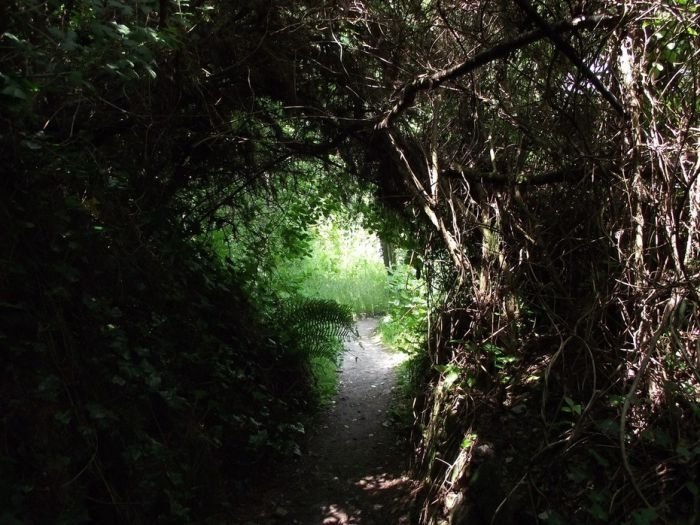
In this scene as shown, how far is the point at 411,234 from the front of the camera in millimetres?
5738

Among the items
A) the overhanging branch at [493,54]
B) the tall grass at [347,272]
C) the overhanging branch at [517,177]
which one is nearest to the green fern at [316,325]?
the overhanging branch at [517,177]

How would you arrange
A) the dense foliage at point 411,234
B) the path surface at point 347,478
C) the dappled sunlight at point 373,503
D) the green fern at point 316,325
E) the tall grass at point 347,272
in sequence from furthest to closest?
the tall grass at point 347,272, the green fern at point 316,325, the path surface at point 347,478, the dappled sunlight at point 373,503, the dense foliage at point 411,234

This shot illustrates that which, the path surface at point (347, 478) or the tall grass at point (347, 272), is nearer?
the path surface at point (347, 478)

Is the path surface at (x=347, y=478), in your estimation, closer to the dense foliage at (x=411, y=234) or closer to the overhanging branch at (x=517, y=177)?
the dense foliage at (x=411, y=234)

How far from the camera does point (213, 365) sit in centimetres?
458

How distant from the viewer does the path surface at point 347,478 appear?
432 centimetres

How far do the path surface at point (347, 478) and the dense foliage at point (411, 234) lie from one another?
40 cm

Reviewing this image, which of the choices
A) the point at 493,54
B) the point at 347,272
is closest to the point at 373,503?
the point at 493,54

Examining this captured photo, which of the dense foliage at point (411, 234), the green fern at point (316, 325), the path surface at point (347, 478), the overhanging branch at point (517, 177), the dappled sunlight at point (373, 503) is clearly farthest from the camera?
the green fern at point (316, 325)

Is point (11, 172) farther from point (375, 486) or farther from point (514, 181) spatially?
point (375, 486)

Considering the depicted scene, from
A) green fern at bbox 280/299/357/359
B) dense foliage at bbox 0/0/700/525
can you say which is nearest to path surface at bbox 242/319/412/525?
dense foliage at bbox 0/0/700/525

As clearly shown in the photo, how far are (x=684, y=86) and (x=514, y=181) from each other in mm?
1315

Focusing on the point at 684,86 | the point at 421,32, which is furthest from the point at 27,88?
the point at 684,86

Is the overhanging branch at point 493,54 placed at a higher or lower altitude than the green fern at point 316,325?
higher
